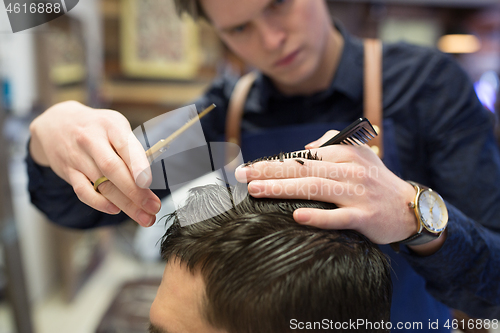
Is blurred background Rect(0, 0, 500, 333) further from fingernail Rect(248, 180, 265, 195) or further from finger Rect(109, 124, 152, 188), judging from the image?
fingernail Rect(248, 180, 265, 195)

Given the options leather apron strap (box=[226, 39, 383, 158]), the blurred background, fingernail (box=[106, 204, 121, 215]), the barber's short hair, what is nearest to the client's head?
fingernail (box=[106, 204, 121, 215])

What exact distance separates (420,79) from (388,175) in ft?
1.72

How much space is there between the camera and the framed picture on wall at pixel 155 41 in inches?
106

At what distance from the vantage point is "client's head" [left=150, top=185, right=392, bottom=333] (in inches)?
17.5

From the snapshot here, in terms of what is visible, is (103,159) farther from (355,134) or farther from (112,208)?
(355,134)

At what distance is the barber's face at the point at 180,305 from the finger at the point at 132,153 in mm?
155

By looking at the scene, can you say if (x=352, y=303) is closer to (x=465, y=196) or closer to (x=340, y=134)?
(x=340, y=134)

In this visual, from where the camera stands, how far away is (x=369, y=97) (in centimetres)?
82

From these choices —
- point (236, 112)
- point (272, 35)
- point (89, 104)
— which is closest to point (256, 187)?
point (272, 35)

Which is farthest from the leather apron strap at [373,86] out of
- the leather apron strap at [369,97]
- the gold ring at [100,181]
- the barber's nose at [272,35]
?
the gold ring at [100,181]

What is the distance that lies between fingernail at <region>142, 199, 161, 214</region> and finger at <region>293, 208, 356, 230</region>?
0.21m

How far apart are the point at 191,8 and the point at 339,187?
666 mm

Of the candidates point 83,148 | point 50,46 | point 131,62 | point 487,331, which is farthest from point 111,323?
point 131,62

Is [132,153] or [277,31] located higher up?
[277,31]
